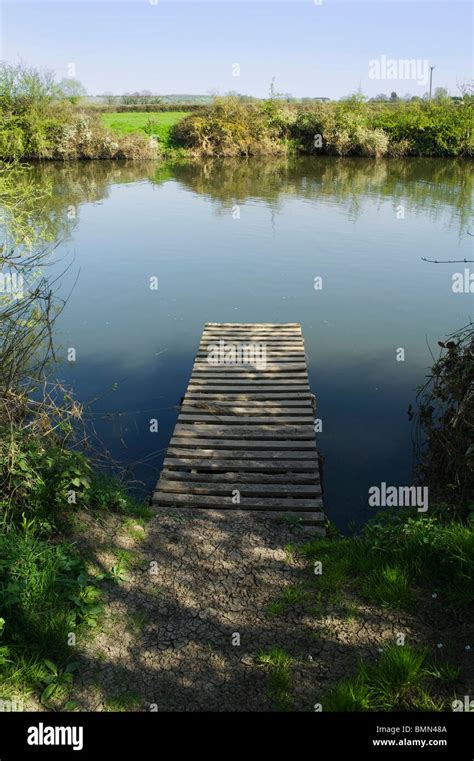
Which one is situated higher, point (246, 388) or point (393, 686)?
point (246, 388)

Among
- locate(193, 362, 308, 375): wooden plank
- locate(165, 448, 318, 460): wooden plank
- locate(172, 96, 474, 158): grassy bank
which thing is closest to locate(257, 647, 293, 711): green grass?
locate(165, 448, 318, 460): wooden plank

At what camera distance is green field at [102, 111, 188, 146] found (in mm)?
37906

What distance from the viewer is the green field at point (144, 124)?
37906 mm

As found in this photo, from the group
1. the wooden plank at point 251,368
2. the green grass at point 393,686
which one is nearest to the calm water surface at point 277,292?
the wooden plank at point 251,368

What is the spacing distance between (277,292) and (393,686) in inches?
421

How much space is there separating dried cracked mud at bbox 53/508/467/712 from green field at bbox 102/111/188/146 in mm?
35470

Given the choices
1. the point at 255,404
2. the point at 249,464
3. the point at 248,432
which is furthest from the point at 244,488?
the point at 255,404

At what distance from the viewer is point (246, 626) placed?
4332mm

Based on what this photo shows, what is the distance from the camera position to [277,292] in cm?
1352

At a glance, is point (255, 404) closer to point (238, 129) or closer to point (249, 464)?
point (249, 464)

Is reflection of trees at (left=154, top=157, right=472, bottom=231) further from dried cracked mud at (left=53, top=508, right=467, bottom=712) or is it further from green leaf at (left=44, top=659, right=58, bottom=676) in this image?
green leaf at (left=44, top=659, right=58, bottom=676)

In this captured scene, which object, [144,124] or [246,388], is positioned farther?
[144,124]

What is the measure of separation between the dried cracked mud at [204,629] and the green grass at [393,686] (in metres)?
0.19
